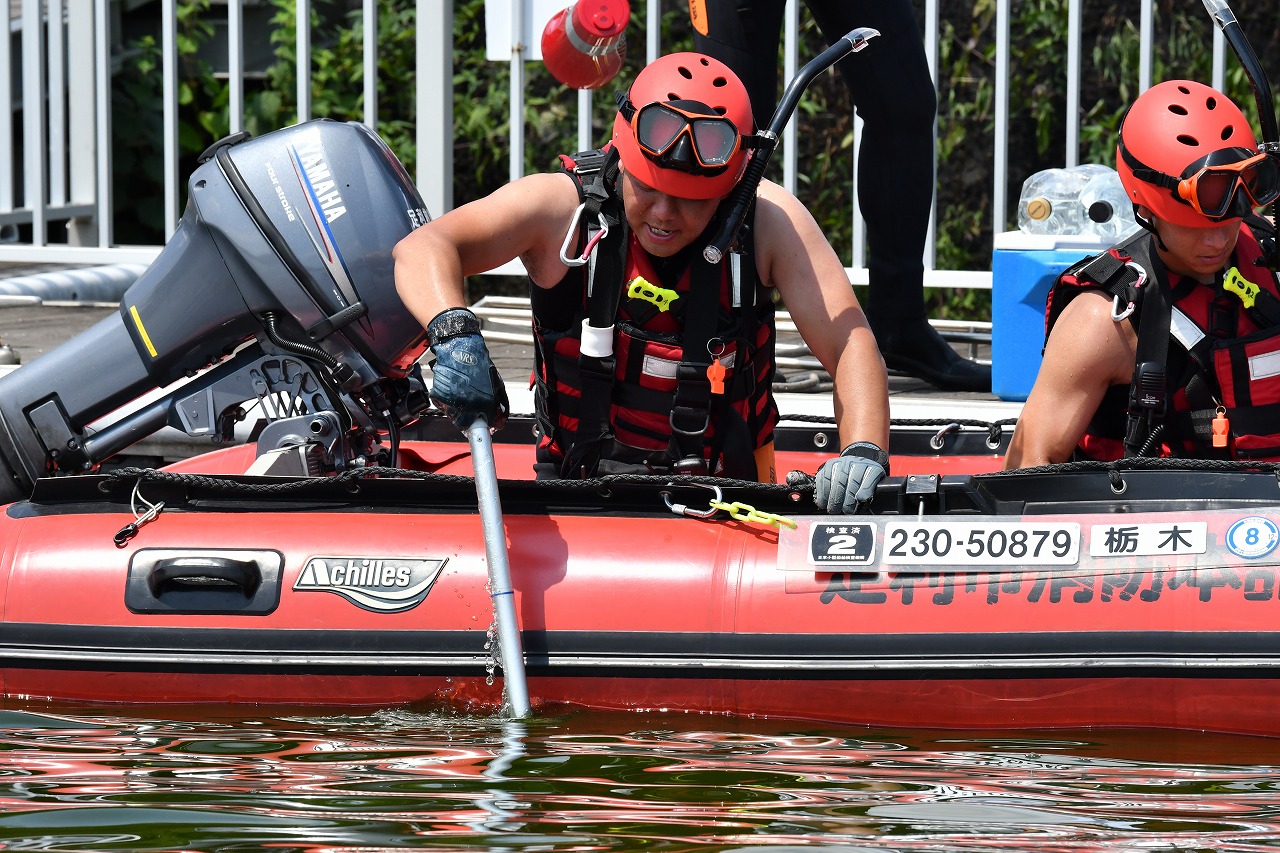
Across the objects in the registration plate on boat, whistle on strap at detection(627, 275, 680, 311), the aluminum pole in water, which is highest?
whistle on strap at detection(627, 275, 680, 311)

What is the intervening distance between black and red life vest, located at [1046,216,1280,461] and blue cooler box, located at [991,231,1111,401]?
1336 mm

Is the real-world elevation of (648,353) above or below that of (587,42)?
below

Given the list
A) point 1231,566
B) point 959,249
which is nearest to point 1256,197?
point 1231,566

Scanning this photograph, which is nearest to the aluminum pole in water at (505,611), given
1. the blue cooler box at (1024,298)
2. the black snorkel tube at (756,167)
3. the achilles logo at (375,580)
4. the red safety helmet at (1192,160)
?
the achilles logo at (375,580)

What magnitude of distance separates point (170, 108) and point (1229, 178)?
4.35 m

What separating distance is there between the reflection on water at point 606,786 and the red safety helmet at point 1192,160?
3.22 feet

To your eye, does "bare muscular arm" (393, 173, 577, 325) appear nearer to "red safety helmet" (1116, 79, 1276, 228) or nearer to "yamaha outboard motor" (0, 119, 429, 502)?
"yamaha outboard motor" (0, 119, 429, 502)

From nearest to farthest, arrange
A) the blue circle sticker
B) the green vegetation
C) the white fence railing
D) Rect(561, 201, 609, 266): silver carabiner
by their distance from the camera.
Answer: the blue circle sticker → Rect(561, 201, 609, 266): silver carabiner → the white fence railing → the green vegetation

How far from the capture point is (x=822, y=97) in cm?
938

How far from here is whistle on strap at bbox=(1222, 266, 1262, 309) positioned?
11.5 feet

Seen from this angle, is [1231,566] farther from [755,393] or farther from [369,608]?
[369,608]

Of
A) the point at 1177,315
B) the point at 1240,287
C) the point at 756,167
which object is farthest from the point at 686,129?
the point at 1240,287

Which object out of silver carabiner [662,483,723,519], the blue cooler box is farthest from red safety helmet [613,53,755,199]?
the blue cooler box

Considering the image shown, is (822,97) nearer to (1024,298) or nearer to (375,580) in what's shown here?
(1024,298)
